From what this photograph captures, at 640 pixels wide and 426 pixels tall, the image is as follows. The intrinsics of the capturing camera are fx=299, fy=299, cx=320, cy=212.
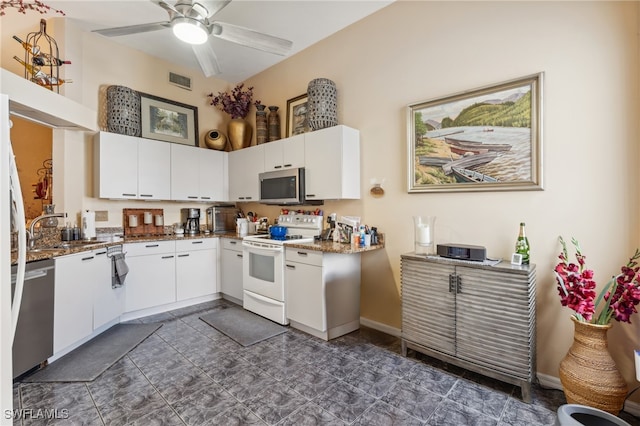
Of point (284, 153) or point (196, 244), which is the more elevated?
point (284, 153)

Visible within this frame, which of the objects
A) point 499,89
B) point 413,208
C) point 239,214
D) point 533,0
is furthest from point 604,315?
point 239,214

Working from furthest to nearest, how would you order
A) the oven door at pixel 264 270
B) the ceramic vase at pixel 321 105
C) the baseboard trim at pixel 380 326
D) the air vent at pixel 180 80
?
the air vent at pixel 180 80 < the ceramic vase at pixel 321 105 < the oven door at pixel 264 270 < the baseboard trim at pixel 380 326

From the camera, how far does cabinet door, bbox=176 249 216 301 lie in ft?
12.6

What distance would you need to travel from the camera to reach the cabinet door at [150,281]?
3455 millimetres

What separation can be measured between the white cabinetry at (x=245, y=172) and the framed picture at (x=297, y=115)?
1.57ft

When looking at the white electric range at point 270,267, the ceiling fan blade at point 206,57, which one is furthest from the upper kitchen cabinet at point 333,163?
the ceiling fan blade at point 206,57

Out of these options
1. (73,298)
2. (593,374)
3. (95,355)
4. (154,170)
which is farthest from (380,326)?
(154,170)

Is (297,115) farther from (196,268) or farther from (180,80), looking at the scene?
(196,268)

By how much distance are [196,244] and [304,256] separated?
1.78m

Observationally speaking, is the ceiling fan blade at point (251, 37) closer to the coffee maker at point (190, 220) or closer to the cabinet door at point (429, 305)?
the cabinet door at point (429, 305)

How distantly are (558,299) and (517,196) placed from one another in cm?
80

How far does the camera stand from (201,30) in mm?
2451

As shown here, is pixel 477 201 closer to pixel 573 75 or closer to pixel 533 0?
pixel 573 75

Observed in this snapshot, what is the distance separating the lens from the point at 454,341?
7.54ft
